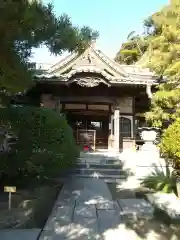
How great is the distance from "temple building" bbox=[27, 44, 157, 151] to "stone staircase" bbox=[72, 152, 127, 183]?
14.6 ft

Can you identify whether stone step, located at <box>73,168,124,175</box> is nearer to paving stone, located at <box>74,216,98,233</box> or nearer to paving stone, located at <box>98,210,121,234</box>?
paving stone, located at <box>98,210,121,234</box>

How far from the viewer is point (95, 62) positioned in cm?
1691

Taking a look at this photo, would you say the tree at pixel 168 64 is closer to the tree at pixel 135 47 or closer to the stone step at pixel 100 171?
the stone step at pixel 100 171

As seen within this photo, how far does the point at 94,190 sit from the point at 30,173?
1992 mm

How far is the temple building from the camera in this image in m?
15.9

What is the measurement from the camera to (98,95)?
17.3m

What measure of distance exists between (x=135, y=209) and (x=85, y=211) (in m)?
1.16

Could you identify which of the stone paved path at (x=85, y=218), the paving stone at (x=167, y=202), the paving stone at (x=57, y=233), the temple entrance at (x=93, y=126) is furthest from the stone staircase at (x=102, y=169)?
the paving stone at (x=57, y=233)

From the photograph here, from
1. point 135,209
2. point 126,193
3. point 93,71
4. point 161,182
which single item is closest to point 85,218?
point 135,209

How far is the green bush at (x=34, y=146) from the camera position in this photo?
8.14 meters

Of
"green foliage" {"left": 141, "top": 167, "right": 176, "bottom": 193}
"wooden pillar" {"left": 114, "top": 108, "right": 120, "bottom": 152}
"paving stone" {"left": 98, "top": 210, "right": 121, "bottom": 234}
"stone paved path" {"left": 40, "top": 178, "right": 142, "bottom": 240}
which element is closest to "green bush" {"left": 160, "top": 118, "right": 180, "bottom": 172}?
"green foliage" {"left": 141, "top": 167, "right": 176, "bottom": 193}

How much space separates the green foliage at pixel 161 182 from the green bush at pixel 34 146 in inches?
117

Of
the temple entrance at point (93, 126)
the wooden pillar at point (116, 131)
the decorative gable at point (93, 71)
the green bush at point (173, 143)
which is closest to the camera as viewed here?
the green bush at point (173, 143)

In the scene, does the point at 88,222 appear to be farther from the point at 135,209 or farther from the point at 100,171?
the point at 100,171
